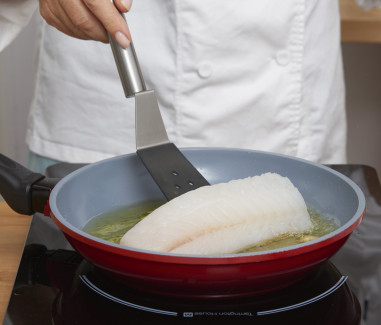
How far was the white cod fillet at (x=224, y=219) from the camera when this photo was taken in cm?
56

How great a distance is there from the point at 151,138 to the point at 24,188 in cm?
15

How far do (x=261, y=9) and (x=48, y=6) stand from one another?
35 cm

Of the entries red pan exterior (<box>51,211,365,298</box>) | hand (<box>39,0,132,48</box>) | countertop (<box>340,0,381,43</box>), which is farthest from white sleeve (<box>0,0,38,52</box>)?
countertop (<box>340,0,381,43</box>)

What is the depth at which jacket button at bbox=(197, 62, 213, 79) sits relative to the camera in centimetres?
99

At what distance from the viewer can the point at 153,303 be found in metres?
0.52

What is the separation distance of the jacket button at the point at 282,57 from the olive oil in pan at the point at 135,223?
1.34ft

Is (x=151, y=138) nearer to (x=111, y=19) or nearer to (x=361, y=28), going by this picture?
(x=111, y=19)

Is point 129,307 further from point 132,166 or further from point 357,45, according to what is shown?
point 357,45

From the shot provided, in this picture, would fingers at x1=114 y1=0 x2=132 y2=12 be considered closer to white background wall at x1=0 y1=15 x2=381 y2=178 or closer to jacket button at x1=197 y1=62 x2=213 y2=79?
jacket button at x1=197 y1=62 x2=213 y2=79

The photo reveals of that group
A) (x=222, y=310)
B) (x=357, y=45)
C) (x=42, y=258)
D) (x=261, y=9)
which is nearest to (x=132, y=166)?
(x=42, y=258)

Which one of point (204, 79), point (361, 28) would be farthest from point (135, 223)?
point (361, 28)

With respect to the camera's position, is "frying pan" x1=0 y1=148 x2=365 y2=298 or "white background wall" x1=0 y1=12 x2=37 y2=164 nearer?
"frying pan" x1=0 y1=148 x2=365 y2=298

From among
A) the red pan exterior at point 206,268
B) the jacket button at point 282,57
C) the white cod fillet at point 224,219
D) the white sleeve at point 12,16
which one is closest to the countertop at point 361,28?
the jacket button at point 282,57

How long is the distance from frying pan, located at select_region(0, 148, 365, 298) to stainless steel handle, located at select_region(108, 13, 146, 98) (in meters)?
0.09
